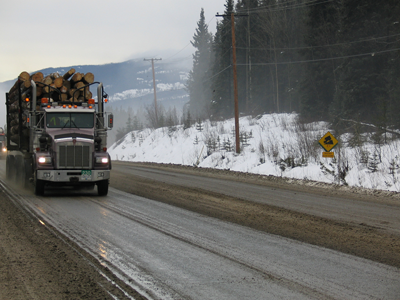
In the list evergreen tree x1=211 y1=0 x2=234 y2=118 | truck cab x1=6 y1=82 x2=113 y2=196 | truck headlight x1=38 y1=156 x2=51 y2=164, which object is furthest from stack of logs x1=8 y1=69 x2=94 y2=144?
evergreen tree x1=211 y1=0 x2=234 y2=118

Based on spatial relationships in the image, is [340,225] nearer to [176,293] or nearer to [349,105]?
[176,293]

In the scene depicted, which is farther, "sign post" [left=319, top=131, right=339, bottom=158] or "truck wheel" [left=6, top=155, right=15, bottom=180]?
"sign post" [left=319, top=131, right=339, bottom=158]

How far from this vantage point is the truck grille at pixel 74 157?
Result: 11.5 metres

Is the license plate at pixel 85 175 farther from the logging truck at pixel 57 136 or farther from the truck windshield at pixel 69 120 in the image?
the truck windshield at pixel 69 120

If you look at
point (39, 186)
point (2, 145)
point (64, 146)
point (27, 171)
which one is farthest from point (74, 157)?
point (2, 145)

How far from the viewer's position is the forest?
34.1 meters

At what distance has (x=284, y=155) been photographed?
20.2m

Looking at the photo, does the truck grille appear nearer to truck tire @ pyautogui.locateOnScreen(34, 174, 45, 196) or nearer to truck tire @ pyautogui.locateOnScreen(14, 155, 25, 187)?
truck tire @ pyautogui.locateOnScreen(34, 174, 45, 196)

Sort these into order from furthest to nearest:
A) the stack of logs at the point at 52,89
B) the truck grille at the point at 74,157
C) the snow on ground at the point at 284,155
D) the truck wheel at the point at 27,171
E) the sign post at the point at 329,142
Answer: the sign post at the point at 329,142 < the snow on ground at the point at 284,155 < the stack of logs at the point at 52,89 < the truck wheel at the point at 27,171 < the truck grille at the point at 74,157

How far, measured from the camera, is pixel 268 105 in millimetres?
63469

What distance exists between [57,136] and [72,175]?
4.05 feet

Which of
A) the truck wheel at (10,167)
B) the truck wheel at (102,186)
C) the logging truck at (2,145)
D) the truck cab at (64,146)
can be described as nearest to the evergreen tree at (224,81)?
the logging truck at (2,145)

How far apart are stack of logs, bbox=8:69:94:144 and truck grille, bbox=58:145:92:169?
2412 millimetres

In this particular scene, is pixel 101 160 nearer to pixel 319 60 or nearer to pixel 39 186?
pixel 39 186
